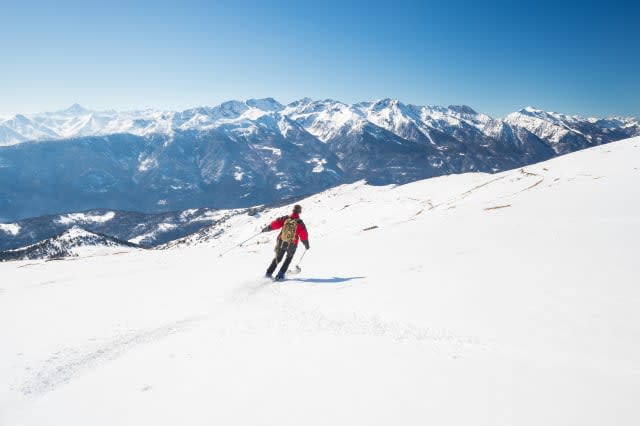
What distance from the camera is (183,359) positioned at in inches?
267

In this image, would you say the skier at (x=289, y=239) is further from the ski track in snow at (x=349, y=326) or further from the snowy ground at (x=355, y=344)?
the ski track in snow at (x=349, y=326)

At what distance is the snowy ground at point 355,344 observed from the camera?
507 cm

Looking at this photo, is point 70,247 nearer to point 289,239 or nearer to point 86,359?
point 289,239

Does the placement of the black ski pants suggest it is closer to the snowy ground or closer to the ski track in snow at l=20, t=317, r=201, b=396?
the snowy ground

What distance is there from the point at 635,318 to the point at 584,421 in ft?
14.6

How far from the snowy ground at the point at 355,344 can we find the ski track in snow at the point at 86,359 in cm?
4

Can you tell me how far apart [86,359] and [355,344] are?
18.0 ft

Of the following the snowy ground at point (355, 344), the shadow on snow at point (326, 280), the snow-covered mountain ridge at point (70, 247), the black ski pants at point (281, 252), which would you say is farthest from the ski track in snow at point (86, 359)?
the snow-covered mountain ridge at point (70, 247)

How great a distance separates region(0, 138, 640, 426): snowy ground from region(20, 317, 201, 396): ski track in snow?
4 cm

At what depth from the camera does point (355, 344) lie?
7.11 m

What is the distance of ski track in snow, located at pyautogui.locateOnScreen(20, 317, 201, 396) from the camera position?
6.24 meters

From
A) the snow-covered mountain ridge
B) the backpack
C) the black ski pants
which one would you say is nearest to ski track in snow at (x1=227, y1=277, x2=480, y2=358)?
the black ski pants

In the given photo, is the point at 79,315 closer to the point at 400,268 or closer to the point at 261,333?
the point at 261,333

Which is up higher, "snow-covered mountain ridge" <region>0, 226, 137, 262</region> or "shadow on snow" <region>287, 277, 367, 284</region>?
"shadow on snow" <region>287, 277, 367, 284</region>
